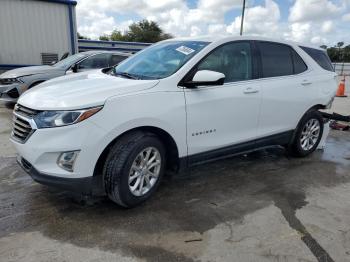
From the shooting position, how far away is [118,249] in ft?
9.24

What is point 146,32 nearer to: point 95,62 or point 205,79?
point 95,62

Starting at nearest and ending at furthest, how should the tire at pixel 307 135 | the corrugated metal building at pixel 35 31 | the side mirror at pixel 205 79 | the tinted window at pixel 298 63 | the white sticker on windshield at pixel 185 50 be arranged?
the side mirror at pixel 205 79
the white sticker on windshield at pixel 185 50
the tinted window at pixel 298 63
the tire at pixel 307 135
the corrugated metal building at pixel 35 31

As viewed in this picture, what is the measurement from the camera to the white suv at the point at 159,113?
9.86ft

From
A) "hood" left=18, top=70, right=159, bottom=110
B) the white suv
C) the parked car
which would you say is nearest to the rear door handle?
the white suv

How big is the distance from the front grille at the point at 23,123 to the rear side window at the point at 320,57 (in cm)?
405

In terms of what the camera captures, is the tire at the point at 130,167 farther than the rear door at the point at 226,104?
No

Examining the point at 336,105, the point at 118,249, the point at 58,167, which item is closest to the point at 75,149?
the point at 58,167

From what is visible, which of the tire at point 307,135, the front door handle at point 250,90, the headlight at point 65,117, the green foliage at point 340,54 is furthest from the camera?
the green foliage at point 340,54

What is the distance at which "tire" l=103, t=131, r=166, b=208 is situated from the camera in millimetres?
3164

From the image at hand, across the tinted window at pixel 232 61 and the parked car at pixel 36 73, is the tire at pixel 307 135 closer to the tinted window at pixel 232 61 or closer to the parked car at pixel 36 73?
the tinted window at pixel 232 61

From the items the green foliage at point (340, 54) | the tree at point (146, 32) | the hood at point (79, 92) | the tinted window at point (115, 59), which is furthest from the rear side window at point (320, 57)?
the green foliage at point (340, 54)

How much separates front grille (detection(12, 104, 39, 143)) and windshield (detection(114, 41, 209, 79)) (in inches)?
47.1

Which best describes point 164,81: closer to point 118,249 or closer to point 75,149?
point 75,149

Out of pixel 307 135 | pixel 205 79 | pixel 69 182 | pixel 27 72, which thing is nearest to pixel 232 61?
pixel 205 79
